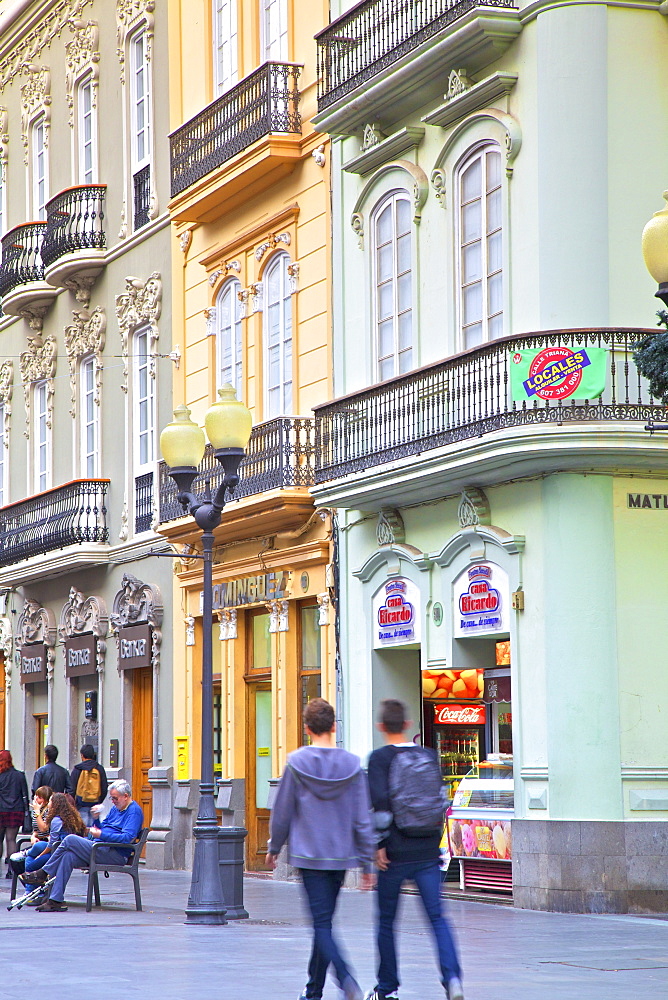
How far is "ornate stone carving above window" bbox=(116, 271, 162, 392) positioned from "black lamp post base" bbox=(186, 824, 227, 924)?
11737 mm

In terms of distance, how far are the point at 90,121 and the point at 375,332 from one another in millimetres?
11464

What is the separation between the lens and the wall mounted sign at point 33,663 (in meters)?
30.8

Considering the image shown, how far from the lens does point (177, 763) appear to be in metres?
24.8

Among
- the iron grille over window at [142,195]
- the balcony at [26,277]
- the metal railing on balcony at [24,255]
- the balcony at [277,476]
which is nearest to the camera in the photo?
the balcony at [277,476]

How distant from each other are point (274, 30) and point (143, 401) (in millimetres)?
6568

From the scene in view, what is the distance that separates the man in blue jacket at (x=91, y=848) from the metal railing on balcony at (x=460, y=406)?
14.9ft

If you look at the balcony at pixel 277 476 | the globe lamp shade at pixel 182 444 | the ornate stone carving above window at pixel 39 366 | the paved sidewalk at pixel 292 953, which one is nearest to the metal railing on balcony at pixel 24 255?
the ornate stone carving above window at pixel 39 366

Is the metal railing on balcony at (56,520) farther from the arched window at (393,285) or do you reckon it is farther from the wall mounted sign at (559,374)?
the wall mounted sign at (559,374)

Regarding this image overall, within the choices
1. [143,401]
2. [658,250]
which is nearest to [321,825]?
[658,250]

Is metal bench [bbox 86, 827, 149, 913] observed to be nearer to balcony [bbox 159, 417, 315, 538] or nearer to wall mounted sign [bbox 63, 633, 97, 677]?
balcony [bbox 159, 417, 315, 538]

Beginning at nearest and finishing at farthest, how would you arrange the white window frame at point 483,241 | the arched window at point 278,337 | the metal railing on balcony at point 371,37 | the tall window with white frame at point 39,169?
1. the white window frame at point 483,241
2. the metal railing on balcony at point 371,37
3. the arched window at point 278,337
4. the tall window with white frame at point 39,169

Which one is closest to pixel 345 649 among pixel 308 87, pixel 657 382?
pixel 308 87

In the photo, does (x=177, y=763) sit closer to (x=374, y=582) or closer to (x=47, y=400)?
(x=374, y=582)

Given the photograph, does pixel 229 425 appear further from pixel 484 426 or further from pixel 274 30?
pixel 274 30
